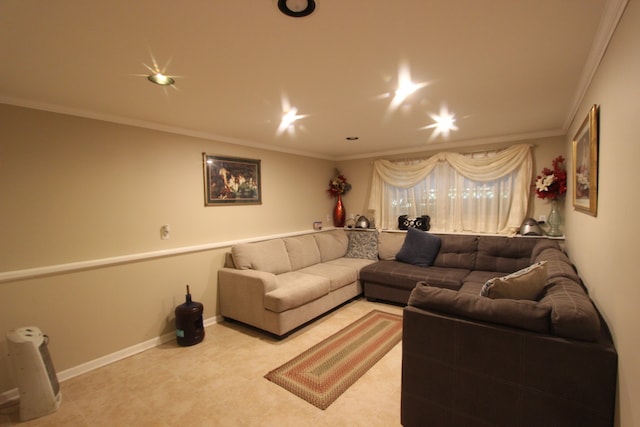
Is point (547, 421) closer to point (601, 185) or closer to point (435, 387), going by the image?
point (435, 387)

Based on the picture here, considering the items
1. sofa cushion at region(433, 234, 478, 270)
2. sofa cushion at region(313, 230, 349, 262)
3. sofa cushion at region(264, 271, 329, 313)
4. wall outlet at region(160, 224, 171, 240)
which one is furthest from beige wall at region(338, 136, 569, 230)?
wall outlet at region(160, 224, 171, 240)

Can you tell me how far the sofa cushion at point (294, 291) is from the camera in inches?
114

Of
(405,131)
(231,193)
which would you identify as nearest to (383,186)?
(405,131)

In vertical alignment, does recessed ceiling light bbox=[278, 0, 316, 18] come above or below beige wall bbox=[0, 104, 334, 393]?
above

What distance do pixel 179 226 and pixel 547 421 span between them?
3.34 m

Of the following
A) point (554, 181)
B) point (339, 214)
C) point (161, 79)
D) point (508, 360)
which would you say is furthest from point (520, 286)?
point (339, 214)

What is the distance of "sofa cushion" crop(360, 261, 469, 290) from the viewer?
344cm

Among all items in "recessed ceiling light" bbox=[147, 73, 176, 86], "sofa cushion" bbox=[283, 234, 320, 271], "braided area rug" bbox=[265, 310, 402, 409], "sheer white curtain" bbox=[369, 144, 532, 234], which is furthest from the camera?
"sofa cushion" bbox=[283, 234, 320, 271]

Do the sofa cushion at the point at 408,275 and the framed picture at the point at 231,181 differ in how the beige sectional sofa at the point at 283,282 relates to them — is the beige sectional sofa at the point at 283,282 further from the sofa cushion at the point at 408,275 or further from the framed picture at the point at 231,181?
the framed picture at the point at 231,181

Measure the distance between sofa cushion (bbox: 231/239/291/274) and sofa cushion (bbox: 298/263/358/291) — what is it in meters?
0.32

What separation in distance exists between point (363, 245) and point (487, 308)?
10.8ft

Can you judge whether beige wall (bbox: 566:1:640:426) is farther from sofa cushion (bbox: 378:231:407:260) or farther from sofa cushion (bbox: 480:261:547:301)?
sofa cushion (bbox: 378:231:407:260)

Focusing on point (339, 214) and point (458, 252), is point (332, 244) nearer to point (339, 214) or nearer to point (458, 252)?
point (339, 214)

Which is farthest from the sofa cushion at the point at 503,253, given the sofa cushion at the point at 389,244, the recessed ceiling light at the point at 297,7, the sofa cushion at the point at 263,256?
the recessed ceiling light at the point at 297,7
